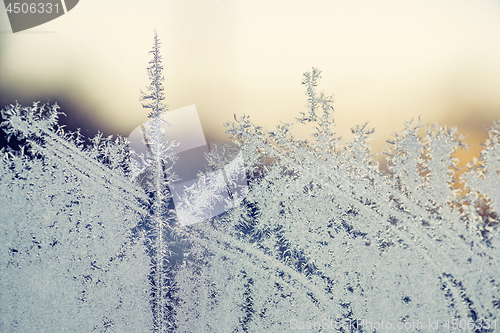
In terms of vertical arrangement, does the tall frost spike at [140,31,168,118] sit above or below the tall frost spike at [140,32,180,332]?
above

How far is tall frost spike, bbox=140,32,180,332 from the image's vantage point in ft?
4.32

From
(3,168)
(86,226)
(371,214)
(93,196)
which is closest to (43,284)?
(86,226)

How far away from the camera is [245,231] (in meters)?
1.27

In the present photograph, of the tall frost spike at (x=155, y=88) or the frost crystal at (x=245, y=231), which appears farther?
the tall frost spike at (x=155, y=88)

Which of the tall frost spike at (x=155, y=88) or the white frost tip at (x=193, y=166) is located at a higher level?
the tall frost spike at (x=155, y=88)

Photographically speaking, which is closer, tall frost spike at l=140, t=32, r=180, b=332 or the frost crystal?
the frost crystal

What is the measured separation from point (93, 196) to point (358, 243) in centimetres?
127

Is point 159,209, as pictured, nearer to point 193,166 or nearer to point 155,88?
point 193,166

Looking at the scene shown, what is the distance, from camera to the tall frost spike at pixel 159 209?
4.32 feet

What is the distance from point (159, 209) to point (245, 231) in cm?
44

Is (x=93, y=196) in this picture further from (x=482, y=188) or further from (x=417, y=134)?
(x=482, y=188)

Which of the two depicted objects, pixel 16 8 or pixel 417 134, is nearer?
pixel 417 134

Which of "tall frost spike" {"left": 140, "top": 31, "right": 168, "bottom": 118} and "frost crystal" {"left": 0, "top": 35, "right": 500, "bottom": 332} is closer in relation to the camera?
"frost crystal" {"left": 0, "top": 35, "right": 500, "bottom": 332}

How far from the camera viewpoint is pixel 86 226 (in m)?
1.34
